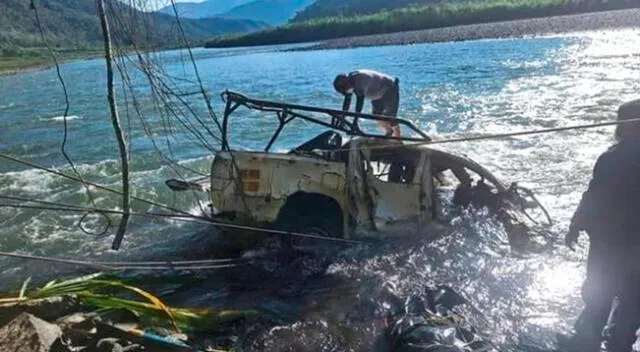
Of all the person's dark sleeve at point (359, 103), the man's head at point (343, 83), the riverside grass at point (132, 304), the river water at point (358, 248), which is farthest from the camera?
the man's head at point (343, 83)

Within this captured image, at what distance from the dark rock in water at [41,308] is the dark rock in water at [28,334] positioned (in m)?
0.31

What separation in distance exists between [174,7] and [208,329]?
3.15 meters

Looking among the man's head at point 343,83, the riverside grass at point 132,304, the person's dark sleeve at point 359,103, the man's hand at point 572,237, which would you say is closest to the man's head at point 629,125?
the man's hand at point 572,237

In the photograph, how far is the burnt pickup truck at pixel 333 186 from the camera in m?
8.17

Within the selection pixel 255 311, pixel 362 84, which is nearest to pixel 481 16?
pixel 362 84

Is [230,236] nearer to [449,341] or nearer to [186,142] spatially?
[449,341]

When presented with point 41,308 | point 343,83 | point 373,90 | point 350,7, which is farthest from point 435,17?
point 350,7

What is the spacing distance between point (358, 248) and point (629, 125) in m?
4.35

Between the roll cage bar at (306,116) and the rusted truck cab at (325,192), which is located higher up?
the roll cage bar at (306,116)

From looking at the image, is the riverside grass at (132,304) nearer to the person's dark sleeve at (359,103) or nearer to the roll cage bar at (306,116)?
the roll cage bar at (306,116)

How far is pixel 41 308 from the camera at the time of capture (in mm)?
5500

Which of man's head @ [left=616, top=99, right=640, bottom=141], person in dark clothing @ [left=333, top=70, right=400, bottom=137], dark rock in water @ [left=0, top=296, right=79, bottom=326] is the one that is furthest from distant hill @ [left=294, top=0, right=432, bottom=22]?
dark rock in water @ [left=0, top=296, right=79, bottom=326]

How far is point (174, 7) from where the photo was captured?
488 centimetres

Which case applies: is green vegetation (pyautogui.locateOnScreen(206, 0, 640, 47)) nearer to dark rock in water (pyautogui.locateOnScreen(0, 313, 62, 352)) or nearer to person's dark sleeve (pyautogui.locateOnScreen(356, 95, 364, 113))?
person's dark sleeve (pyautogui.locateOnScreen(356, 95, 364, 113))
